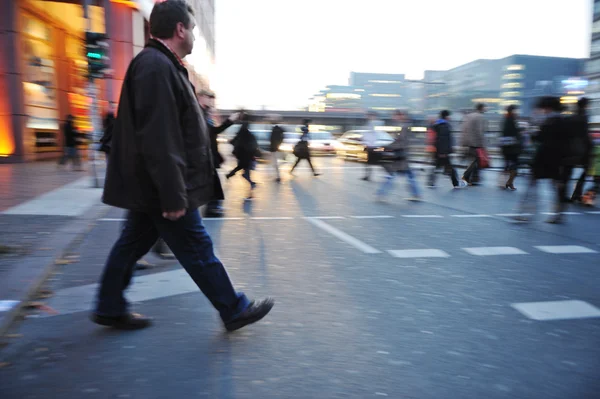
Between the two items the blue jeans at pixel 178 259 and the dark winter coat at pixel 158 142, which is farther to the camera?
the blue jeans at pixel 178 259

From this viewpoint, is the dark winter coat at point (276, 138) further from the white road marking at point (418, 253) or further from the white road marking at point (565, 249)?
the white road marking at point (565, 249)

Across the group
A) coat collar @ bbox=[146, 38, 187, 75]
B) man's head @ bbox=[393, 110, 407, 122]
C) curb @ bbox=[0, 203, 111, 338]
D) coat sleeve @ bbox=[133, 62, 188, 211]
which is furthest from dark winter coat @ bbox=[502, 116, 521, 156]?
coat sleeve @ bbox=[133, 62, 188, 211]

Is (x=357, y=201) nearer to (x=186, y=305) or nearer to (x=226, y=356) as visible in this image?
(x=186, y=305)

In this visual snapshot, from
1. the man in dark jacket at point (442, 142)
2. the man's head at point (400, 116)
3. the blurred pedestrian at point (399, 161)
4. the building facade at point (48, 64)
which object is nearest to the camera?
the blurred pedestrian at point (399, 161)

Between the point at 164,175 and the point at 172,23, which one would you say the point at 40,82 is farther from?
the point at 164,175

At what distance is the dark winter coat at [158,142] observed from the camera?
270 centimetres

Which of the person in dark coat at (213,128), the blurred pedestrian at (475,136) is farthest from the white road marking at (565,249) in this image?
the blurred pedestrian at (475,136)

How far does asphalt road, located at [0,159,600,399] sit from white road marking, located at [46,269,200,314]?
0.05 ft

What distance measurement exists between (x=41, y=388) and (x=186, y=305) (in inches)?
52.6

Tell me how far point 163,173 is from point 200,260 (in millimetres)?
608

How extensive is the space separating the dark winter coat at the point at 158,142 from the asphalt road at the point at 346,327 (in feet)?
2.83

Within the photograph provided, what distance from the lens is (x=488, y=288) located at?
13.8 ft

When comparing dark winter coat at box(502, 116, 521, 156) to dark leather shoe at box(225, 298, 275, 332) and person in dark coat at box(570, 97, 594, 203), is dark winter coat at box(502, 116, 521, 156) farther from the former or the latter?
dark leather shoe at box(225, 298, 275, 332)

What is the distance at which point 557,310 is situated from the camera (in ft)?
12.1
